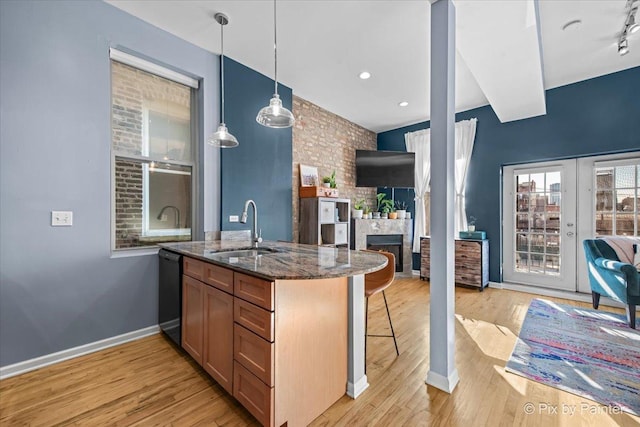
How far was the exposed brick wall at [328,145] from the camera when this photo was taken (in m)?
4.32

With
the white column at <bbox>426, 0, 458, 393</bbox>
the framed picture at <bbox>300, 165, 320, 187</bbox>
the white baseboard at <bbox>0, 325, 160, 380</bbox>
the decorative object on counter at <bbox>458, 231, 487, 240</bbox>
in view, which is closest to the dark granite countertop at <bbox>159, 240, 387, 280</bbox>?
the white column at <bbox>426, 0, 458, 393</bbox>

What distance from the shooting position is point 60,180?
2223 millimetres

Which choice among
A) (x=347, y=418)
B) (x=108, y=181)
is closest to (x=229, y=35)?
(x=108, y=181)

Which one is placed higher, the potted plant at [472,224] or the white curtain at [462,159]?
the white curtain at [462,159]

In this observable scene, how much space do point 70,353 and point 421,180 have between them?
5.35 m

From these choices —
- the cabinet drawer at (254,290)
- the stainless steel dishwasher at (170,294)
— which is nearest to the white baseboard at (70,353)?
the stainless steel dishwasher at (170,294)

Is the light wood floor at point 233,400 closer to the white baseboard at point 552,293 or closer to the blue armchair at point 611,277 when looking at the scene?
the blue armchair at point 611,277

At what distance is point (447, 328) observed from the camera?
6.22 ft

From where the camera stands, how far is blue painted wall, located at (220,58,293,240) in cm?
327

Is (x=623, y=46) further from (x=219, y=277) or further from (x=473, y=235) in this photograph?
(x=219, y=277)

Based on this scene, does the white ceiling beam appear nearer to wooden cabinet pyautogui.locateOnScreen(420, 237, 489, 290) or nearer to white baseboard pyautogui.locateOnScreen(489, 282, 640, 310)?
wooden cabinet pyautogui.locateOnScreen(420, 237, 489, 290)

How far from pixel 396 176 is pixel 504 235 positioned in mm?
2021

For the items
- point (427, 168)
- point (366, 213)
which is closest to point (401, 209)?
point (366, 213)

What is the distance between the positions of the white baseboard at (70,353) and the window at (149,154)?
831 millimetres
